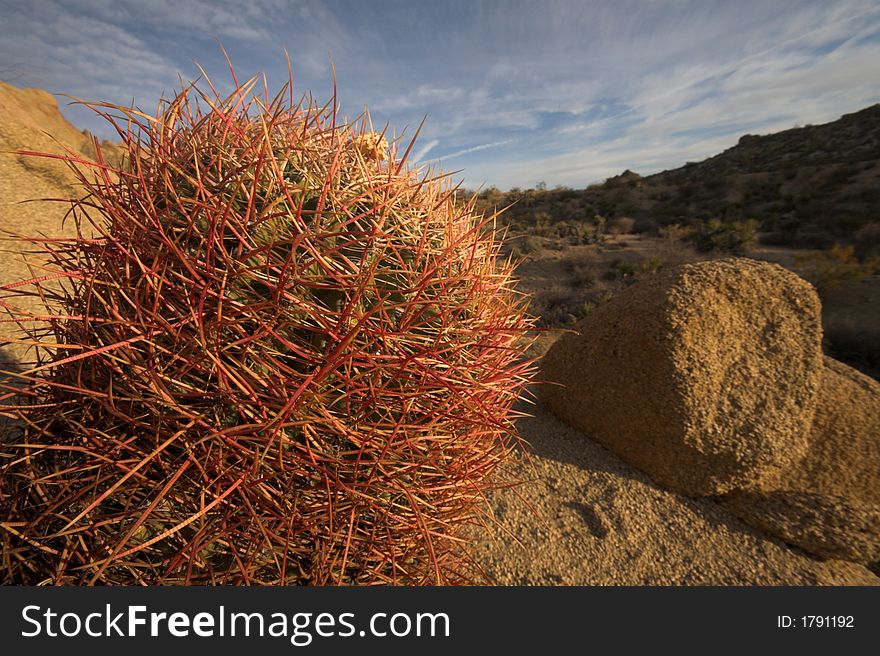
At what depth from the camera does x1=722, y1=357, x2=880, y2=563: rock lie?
8.38ft

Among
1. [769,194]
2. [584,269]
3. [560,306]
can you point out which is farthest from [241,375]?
[769,194]

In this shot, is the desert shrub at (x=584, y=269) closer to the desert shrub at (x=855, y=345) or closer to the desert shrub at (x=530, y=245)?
the desert shrub at (x=530, y=245)

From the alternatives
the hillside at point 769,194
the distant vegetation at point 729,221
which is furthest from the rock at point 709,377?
the hillside at point 769,194

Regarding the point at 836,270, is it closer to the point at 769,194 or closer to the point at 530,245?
the point at 530,245

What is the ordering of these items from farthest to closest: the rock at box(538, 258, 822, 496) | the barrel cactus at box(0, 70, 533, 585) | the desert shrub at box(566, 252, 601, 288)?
1. the desert shrub at box(566, 252, 601, 288)
2. the rock at box(538, 258, 822, 496)
3. the barrel cactus at box(0, 70, 533, 585)

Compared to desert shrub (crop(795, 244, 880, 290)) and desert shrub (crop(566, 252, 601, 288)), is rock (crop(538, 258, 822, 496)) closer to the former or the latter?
desert shrub (crop(566, 252, 601, 288))

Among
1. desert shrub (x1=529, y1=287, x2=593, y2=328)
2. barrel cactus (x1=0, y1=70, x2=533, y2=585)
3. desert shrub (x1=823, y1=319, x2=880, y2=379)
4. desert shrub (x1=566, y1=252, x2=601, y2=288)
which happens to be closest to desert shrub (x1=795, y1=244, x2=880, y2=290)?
desert shrub (x1=823, y1=319, x2=880, y2=379)

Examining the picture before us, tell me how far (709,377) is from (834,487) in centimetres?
124

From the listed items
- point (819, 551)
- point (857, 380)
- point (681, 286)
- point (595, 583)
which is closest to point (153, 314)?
point (595, 583)

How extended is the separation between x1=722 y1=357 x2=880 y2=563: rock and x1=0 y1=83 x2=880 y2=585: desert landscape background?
104 mm

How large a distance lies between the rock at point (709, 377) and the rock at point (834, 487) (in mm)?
151

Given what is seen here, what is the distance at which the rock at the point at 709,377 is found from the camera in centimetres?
285

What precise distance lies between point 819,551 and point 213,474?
3471mm

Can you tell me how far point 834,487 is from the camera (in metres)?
2.96
